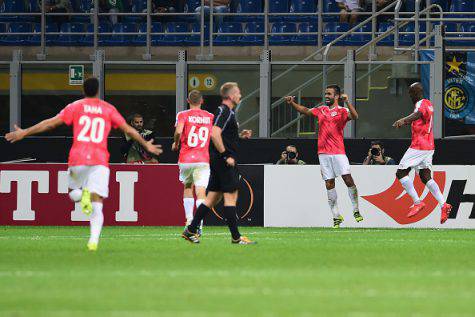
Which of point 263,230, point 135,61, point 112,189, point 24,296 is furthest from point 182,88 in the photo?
point 24,296

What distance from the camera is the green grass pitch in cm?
887

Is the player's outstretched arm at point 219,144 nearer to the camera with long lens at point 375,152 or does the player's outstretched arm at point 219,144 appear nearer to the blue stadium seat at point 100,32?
the camera with long lens at point 375,152

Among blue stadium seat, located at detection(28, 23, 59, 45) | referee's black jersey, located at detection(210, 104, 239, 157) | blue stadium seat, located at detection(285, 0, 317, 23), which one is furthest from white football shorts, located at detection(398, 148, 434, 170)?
blue stadium seat, located at detection(28, 23, 59, 45)

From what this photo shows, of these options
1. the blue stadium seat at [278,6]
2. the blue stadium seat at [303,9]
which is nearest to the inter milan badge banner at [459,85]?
the blue stadium seat at [303,9]

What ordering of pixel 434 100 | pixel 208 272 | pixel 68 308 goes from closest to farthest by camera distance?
pixel 68 308 → pixel 208 272 → pixel 434 100

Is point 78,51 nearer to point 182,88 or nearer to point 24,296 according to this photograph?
point 182,88

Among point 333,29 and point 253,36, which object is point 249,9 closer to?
point 253,36

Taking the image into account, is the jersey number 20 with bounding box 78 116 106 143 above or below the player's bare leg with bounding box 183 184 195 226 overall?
above

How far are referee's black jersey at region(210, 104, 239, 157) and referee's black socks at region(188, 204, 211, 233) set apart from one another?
2.20ft

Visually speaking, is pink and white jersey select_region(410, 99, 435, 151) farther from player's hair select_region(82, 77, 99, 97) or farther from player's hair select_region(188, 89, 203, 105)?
player's hair select_region(82, 77, 99, 97)

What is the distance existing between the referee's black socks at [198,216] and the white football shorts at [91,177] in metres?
1.77

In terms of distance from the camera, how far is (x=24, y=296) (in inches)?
376

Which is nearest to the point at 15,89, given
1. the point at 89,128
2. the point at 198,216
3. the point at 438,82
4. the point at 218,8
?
the point at 218,8

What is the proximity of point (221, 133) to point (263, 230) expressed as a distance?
5.29m
